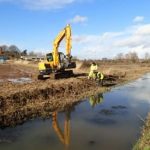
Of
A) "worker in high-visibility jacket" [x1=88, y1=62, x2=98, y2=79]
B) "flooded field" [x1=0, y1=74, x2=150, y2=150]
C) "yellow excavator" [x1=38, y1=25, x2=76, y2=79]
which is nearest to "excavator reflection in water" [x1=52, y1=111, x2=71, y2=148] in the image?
"flooded field" [x1=0, y1=74, x2=150, y2=150]

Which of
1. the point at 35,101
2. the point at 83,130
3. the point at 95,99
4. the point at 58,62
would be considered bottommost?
the point at 83,130

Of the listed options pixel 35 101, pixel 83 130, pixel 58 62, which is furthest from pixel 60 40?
pixel 83 130

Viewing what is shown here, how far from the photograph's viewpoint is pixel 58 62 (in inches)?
1284

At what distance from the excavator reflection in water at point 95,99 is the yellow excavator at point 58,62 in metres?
7.67

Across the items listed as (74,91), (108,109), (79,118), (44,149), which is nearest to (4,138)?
(44,149)

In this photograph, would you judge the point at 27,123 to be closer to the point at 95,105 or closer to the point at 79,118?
the point at 79,118

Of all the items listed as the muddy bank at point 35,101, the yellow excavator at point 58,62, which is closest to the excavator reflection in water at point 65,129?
the muddy bank at point 35,101

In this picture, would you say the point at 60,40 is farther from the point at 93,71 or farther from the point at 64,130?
the point at 64,130

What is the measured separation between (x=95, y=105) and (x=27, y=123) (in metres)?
6.72

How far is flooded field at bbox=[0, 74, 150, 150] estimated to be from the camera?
39.7 feet

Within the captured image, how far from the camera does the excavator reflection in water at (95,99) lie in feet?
71.2

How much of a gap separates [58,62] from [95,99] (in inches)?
401

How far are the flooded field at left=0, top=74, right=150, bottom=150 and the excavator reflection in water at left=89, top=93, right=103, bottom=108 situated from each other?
441 millimetres

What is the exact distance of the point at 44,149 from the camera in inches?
453
